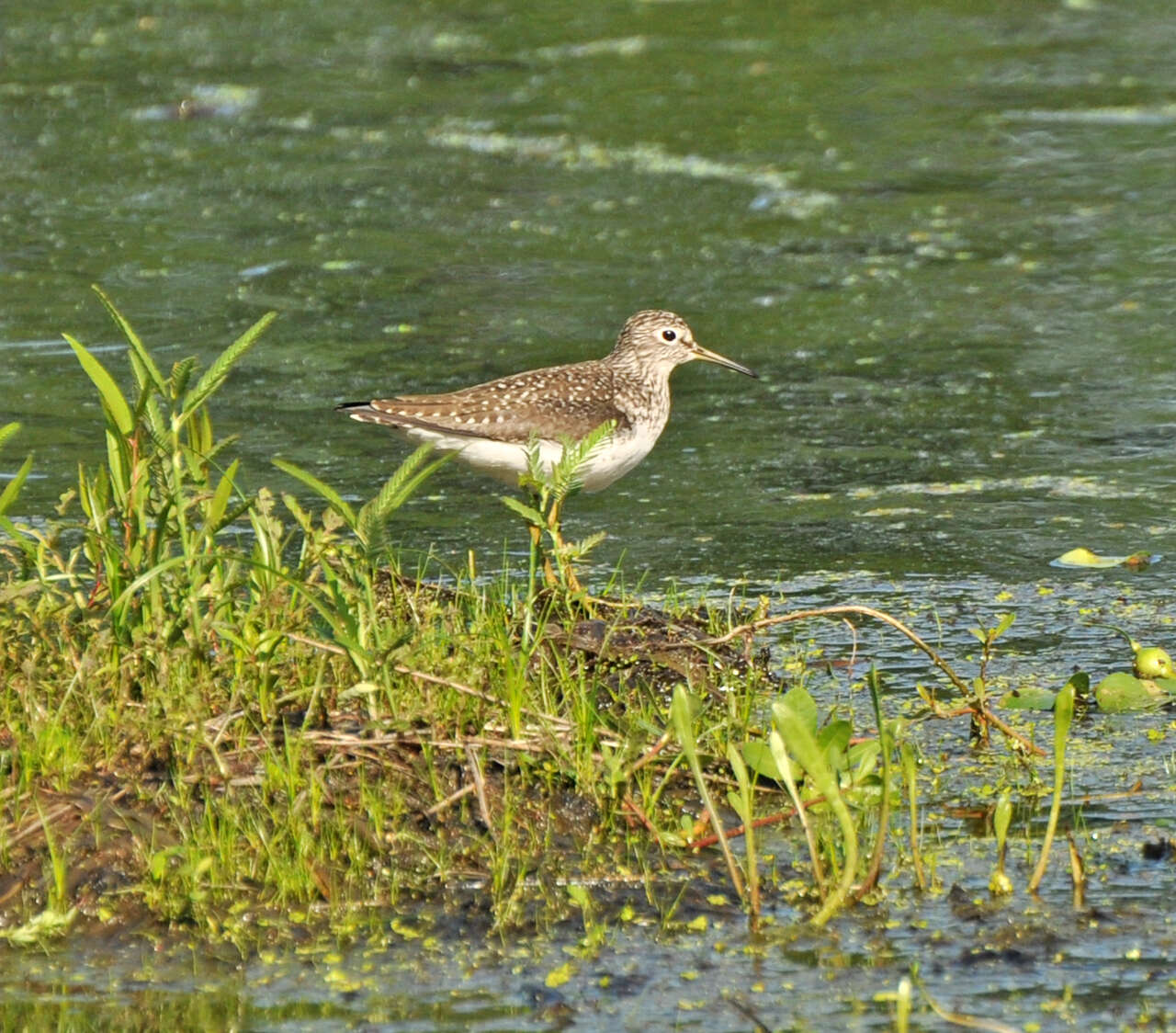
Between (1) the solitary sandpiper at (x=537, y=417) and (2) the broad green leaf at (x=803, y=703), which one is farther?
(1) the solitary sandpiper at (x=537, y=417)

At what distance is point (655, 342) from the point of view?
8414 millimetres

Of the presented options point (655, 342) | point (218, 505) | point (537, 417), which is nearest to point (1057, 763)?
point (218, 505)

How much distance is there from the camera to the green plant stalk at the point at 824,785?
15.2 ft

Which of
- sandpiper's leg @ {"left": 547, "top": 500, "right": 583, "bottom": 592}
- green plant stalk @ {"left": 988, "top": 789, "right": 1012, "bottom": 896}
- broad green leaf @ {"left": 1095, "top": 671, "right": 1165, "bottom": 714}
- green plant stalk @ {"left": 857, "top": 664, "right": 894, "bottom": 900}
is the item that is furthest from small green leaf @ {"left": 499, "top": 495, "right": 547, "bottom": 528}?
broad green leaf @ {"left": 1095, "top": 671, "right": 1165, "bottom": 714}

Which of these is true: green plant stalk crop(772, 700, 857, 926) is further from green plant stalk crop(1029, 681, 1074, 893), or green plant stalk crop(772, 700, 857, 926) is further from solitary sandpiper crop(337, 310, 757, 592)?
solitary sandpiper crop(337, 310, 757, 592)

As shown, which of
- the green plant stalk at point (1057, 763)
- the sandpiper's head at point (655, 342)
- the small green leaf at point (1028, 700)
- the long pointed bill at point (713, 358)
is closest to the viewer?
the green plant stalk at point (1057, 763)

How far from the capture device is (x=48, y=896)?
480 centimetres

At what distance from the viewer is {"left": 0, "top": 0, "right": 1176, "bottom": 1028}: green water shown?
8117 mm

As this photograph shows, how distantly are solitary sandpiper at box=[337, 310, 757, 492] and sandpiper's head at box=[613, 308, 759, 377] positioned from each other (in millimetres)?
228

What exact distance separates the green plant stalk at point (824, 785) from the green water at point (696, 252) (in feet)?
0.38

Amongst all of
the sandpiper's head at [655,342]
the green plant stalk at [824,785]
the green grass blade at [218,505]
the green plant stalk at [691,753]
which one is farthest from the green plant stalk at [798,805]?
the sandpiper's head at [655,342]

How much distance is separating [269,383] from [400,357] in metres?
0.70

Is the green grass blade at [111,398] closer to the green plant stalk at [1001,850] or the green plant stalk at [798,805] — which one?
the green plant stalk at [798,805]

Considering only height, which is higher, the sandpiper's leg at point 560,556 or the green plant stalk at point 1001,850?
the sandpiper's leg at point 560,556
